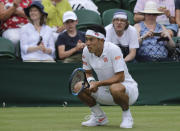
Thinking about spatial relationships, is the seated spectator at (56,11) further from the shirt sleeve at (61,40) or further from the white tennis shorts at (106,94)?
the white tennis shorts at (106,94)

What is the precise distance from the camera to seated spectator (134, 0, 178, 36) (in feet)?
33.9

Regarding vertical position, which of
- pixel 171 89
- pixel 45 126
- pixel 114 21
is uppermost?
pixel 114 21

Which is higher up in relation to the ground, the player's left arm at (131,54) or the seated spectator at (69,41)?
the seated spectator at (69,41)

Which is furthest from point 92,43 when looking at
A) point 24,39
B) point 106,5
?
point 106,5

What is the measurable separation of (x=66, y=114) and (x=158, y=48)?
274 cm

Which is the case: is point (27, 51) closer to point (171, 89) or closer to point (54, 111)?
point (54, 111)

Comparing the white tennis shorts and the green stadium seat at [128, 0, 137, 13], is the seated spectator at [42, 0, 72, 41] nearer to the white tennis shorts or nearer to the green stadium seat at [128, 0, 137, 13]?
the green stadium seat at [128, 0, 137, 13]

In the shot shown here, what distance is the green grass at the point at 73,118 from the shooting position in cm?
568

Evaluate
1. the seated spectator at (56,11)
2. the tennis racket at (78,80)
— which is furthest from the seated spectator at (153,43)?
the tennis racket at (78,80)

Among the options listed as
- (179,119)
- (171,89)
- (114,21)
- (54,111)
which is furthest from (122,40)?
(179,119)

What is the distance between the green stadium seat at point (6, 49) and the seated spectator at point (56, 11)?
3.89 feet

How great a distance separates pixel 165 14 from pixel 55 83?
10.2ft

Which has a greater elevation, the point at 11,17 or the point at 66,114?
the point at 11,17

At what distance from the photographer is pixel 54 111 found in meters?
7.96
